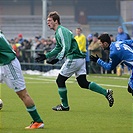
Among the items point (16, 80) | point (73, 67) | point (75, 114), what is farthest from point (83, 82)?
point (16, 80)

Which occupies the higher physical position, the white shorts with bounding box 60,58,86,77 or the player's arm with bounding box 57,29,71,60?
the player's arm with bounding box 57,29,71,60

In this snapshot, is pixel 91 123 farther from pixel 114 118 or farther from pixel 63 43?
pixel 63 43

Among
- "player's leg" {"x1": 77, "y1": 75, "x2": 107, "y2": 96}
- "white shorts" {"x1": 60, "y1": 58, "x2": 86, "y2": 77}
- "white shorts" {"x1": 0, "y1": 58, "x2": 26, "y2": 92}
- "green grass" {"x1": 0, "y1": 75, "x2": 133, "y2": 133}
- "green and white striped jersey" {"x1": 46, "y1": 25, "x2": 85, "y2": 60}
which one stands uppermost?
"green and white striped jersey" {"x1": 46, "y1": 25, "x2": 85, "y2": 60}

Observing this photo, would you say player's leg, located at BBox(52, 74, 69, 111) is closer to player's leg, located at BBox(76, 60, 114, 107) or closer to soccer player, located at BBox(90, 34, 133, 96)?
player's leg, located at BBox(76, 60, 114, 107)

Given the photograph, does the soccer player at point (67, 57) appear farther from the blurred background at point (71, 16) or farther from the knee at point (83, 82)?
the blurred background at point (71, 16)

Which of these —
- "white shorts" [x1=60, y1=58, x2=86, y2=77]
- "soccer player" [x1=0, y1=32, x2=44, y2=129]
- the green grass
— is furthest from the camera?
"white shorts" [x1=60, y1=58, x2=86, y2=77]

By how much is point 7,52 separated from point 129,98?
670 cm

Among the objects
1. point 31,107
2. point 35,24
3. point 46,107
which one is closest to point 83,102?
point 46,107

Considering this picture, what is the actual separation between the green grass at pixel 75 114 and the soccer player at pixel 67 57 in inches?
15.5

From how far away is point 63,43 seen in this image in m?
12.6

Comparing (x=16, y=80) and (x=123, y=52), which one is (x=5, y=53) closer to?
(x=16, y=80)

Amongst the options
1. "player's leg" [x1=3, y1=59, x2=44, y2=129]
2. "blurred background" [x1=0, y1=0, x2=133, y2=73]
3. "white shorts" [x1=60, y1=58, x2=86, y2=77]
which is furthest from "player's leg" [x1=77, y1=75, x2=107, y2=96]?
"blurred background" [x1=0, y1=0, x2=133, y2=73]

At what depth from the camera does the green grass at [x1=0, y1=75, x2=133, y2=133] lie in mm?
10031

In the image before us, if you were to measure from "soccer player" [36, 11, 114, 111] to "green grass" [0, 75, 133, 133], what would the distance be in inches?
15.5
